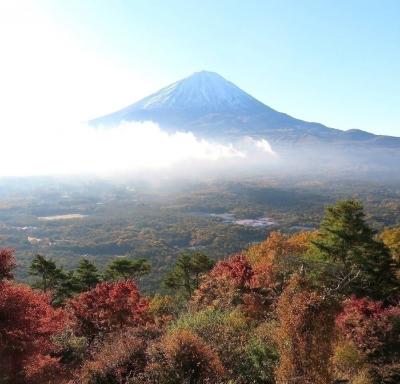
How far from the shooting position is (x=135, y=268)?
152 feet

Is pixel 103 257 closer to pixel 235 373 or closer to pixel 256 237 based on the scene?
pixel 256 237

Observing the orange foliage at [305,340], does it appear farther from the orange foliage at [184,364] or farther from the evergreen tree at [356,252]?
the evergreen tree at [356,252]

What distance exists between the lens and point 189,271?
5019cm

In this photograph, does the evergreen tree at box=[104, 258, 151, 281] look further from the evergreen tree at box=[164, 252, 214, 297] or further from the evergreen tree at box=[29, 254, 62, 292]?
the evergreen tree at box=[164, 252, 214, 297]

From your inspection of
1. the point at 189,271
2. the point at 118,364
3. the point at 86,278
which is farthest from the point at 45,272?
the point at 118,364

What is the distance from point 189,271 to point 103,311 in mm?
24738

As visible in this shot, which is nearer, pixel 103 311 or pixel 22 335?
pixel 22 335

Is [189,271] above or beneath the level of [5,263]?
beneath

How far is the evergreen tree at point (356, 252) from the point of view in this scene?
97.2 feet

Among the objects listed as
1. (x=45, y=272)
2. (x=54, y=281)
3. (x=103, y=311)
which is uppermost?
(x=103, y=311)

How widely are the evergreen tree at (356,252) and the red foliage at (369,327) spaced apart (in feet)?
19.6

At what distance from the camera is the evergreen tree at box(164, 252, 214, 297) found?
158ft

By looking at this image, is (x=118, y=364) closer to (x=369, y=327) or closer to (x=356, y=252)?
(x=369, y=327)

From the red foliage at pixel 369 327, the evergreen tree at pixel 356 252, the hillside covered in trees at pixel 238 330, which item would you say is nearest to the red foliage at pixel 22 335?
the hillside covered in trees at pixel 238 330
